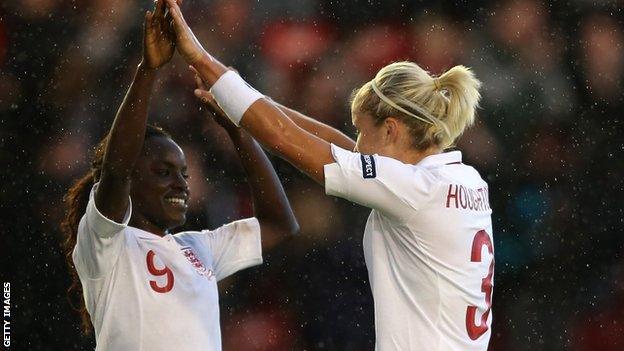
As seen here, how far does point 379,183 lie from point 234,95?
0.39 meters

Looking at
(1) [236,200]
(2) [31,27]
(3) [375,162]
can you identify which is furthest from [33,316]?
(3) [375,162]

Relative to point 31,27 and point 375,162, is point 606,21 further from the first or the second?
point 375,162

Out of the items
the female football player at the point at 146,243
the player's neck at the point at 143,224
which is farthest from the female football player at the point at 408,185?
the player's neck at the point at 143,224

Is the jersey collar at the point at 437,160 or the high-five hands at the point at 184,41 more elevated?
the high-five hands at the point at 184,41

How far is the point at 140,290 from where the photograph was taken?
8.71 feet

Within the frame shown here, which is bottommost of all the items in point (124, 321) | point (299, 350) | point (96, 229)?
point (299, 350)

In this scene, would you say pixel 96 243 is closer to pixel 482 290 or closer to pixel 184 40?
pixel 184 40

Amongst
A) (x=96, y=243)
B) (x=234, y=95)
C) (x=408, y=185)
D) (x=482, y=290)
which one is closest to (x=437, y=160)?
(x=408, y=185)

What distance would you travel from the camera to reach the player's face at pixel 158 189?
2.82m

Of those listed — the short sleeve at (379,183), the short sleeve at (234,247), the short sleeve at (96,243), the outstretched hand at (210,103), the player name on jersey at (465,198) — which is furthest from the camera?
the short sleeve at (234,247)

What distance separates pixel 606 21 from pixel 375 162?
3505 millimetres

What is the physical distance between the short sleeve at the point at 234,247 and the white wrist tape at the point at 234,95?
744 millimetres

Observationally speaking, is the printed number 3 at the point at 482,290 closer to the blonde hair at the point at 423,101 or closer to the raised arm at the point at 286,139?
the blonde hair at the point at 423,101

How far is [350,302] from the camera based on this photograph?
4.81 metres
